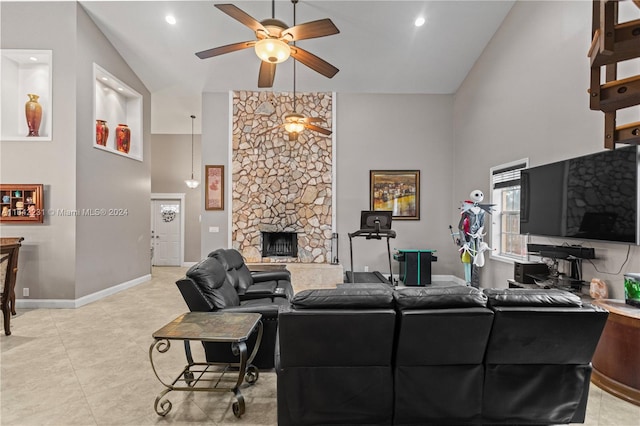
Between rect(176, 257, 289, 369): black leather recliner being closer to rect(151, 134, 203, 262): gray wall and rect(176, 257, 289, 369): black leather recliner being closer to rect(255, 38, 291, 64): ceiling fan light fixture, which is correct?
rect(255, 38, 291, 64): ceiling fan light fixture

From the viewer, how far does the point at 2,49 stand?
15.8 feet

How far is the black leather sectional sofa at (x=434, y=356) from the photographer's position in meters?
1.89

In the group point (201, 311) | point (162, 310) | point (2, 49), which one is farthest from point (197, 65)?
point (201, 311)

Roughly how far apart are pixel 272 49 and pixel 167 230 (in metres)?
7.51

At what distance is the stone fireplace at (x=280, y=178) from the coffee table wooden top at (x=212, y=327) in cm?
433

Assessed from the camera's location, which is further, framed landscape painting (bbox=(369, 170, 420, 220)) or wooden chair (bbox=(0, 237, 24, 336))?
framed landscape painting (bbox=(369, 170, 420, 220))

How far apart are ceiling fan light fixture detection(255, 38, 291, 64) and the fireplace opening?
14.3 feet

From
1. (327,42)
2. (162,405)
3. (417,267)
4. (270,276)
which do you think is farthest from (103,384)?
(327,42)

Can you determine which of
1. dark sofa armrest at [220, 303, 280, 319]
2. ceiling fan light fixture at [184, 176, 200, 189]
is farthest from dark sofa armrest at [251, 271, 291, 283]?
ceiling fan light fixture at [184, 176, 200, 189]

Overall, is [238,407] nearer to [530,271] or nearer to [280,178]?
[530,271]

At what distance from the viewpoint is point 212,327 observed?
7.18 feet

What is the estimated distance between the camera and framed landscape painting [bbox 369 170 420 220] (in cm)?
682

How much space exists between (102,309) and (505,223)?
6.32m

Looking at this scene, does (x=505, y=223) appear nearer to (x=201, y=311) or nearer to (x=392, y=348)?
(x=392, y=348)
